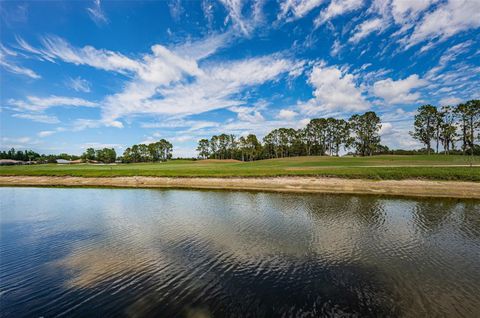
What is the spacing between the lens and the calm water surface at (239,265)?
8.16 metres

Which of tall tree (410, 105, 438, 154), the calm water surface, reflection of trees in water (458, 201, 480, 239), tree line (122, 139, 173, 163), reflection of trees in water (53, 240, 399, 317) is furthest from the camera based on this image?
tree line (122, 139, 173, 163)

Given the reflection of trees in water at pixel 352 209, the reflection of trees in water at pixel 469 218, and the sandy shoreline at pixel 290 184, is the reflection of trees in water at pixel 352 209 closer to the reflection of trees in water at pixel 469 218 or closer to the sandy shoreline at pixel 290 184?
the reflection of trees in water at pixel 469 218

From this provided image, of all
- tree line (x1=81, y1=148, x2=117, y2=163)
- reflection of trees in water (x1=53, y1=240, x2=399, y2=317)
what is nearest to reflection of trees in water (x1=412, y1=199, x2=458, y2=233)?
reflection of trees in water (x1=53, y1=240, x2=399, y2=317)

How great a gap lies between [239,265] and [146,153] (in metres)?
162

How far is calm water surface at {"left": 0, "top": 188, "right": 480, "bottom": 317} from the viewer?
26.8ft

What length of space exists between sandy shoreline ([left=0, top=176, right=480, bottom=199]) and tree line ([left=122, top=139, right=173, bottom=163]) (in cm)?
10959

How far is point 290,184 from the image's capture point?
40.0 meters

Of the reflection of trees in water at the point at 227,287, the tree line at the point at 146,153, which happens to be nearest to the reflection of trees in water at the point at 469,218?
the reflection of trees in water at the point at 227,287

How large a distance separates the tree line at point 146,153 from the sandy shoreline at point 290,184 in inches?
4315

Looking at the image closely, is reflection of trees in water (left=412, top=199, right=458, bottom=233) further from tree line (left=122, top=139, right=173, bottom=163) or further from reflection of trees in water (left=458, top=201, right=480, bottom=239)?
tree line (left=122, top=139, right=173, bottom=163)

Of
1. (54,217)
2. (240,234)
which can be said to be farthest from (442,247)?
(54,217)

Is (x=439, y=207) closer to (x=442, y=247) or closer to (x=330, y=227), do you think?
(x=442, y=247)

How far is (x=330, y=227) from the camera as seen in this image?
17516 millimetres

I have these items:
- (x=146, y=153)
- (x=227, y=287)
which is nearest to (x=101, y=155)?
(x=146, y=153)
